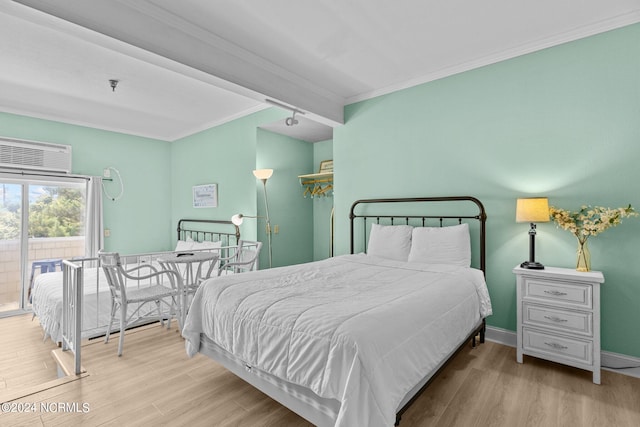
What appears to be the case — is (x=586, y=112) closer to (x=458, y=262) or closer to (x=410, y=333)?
(x=458, y=262)

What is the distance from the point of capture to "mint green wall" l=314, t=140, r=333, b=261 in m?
5.25

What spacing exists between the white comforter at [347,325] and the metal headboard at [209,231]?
2318 millimetres

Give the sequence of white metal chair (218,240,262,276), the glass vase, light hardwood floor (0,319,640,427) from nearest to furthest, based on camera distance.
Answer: light hardwood floor (0,319,640,427) → the glass vase → white metal chair (218,240,262,276)

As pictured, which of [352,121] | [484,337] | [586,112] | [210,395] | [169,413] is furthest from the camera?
[352,121]

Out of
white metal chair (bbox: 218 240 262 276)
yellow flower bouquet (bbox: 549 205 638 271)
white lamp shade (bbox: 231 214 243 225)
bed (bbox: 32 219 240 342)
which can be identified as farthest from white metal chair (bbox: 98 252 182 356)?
yellow flower bouquet (bbox: 549 205 638 271)

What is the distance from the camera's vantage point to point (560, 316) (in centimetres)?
231

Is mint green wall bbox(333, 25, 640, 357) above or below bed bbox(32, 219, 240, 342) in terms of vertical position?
above

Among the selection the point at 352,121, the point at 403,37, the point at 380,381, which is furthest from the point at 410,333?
the point at 352,121

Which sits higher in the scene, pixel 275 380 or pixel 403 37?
pixel 403 37

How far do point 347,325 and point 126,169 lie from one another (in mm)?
5310

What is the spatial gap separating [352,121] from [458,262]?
7.03 feet

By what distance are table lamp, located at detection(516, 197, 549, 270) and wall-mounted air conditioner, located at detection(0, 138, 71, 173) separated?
5770 mm

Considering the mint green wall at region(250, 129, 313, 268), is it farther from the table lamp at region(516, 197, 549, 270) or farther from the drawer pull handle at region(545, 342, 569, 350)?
the drawer pull handle at region(545, 342, 569, 350)

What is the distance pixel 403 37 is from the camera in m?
2.62
